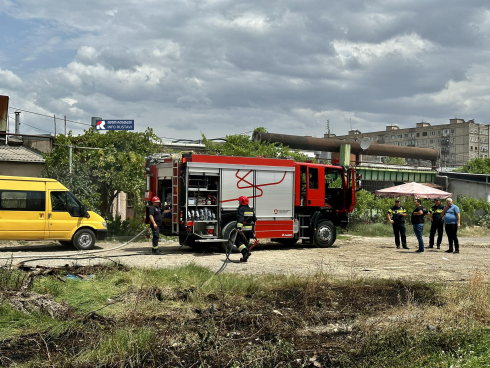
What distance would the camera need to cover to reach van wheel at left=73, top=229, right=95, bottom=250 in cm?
1684

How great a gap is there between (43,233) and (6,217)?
1.08 meters

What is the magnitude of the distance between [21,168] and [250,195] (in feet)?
39.4

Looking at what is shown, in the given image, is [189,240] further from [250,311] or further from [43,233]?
[250,311]

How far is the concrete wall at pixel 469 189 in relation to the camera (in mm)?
41344

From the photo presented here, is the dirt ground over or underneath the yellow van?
underneath

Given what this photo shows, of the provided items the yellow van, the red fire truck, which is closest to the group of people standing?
the red fire truck

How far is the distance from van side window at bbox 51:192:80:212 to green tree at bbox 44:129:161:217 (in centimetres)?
457

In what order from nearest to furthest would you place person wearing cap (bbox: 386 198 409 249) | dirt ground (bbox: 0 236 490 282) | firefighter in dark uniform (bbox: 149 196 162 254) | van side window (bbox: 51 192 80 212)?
dirt ground (bbox: 0 236 490 282)
firefighter in dark uniform (bbox: 149 196 162 254)
van side window (bbox: 51 192 80 212)
person wearing cap (bbox: 386 198 409 249)

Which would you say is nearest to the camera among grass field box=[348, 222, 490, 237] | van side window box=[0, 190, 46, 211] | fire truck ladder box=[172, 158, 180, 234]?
fire truck ladder box=[172, 158, 180, 234]

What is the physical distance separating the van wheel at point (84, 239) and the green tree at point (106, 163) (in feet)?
14.9

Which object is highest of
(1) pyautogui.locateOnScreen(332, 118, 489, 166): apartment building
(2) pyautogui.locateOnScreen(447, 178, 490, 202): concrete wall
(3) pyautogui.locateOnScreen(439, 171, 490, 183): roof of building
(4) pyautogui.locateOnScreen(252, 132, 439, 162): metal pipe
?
(1) pyautogui.locateOnScreen(332, 118, 489, 166): apartment building

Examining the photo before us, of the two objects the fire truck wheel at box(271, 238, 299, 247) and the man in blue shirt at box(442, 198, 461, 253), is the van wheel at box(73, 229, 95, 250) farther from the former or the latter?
the man in blue shirt at box(442, 198, 461, 253)

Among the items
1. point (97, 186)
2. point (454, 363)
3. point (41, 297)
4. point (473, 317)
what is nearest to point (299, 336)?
point (454, 363)

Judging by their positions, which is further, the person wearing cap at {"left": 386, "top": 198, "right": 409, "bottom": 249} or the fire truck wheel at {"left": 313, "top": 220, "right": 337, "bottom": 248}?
the person wearing cap at {"left": 386, "top": 198, "right": 409, "bottom": 249}
